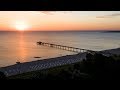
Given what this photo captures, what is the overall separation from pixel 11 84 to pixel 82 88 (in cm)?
48

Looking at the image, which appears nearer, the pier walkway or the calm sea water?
the pier walkway

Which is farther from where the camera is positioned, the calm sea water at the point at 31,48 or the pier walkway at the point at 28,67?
the calm sea water at the point at 31,48

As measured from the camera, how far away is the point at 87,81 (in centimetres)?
143

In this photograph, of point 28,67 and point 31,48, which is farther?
point 31,48

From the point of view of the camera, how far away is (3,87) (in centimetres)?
144
